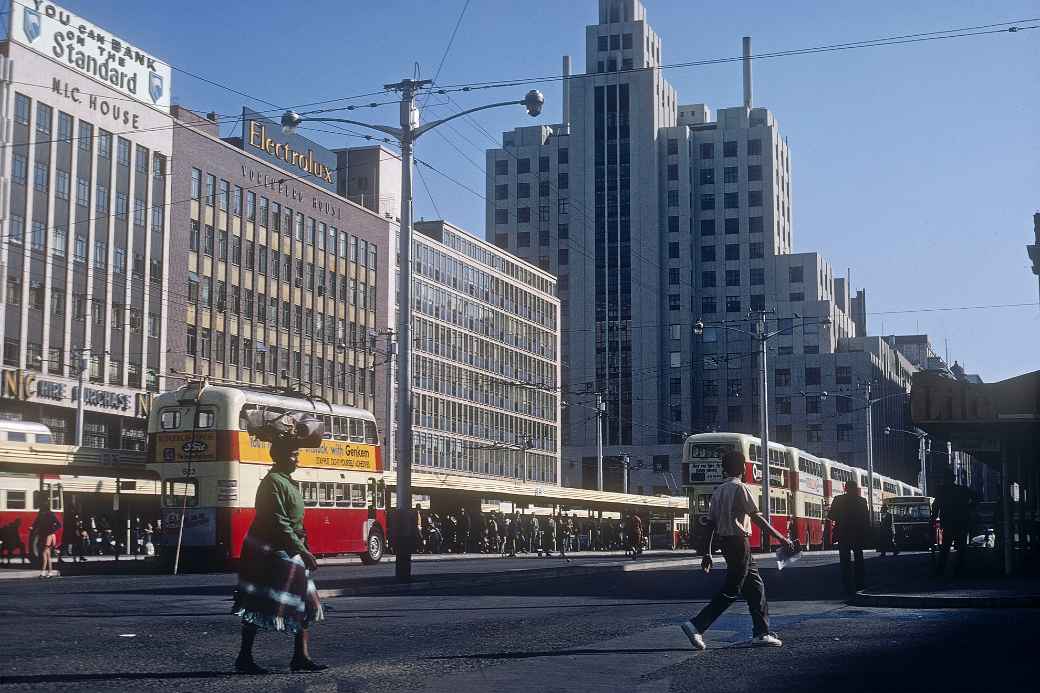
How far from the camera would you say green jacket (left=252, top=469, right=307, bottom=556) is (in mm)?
9453

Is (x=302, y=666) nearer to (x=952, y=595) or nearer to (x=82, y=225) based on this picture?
Result: (x=952, y=595)

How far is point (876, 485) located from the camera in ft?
240

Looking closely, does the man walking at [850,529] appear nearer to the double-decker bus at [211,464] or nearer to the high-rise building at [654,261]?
the double-decker bus at [211,464]

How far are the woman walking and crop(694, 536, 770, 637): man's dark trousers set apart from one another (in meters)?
3.52

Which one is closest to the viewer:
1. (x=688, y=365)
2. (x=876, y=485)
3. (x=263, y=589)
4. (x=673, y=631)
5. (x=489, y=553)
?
(x=263, y=589)

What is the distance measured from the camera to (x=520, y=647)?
12.0 meters

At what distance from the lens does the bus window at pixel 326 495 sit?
1369 inches

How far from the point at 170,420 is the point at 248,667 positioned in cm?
2347

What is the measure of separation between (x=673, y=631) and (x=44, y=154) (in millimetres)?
51210

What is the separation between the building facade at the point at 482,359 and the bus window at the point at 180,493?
56.8m

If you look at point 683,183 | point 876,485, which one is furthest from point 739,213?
point 876,485

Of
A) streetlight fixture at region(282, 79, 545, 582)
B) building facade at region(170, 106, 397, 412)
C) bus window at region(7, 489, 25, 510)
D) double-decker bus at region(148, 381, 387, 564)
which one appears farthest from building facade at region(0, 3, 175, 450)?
streetlight fixture at region(282, 79, 545, 582)

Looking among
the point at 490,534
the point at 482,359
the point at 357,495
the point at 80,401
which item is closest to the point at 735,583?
the point at 357,495

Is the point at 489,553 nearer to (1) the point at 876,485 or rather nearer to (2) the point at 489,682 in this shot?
(1) the point at 876,485
